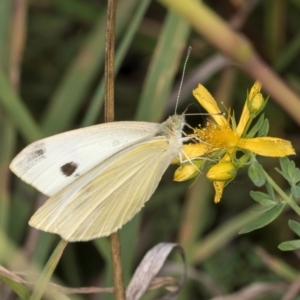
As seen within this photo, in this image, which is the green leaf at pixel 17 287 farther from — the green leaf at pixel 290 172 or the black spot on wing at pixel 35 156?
the green leaf at pixel 290 172

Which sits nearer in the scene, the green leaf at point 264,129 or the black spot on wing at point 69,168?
the green leaf at point 264,129

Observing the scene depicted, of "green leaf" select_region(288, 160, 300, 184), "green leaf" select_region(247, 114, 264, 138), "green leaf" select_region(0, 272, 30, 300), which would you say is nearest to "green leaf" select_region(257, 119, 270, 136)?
"green leaf" select_region(247, 114, 264, 138)

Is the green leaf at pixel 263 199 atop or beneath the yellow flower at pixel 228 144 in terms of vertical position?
beneath

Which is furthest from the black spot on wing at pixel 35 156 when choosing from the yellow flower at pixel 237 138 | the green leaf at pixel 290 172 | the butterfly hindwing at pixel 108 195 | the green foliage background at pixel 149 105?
the green leaf at pixel 290 172

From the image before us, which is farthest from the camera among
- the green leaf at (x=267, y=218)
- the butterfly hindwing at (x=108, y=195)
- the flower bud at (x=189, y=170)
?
the butterfly hindwing at (x=108, y=195)

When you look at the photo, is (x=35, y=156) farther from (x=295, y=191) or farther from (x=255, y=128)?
(x=295, y=191)

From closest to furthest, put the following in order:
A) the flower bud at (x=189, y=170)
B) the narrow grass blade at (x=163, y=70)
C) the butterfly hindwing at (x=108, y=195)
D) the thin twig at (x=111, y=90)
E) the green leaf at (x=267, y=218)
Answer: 1. the green leaf at (x=267, y=218)
2. the thin twig at (x=111, y=90)
3. the flower bud at (x=189, y=170)
4. the butterfly hindwing at (x=108, y=195)
5. the narrow grass blade at (x=163, y=70)

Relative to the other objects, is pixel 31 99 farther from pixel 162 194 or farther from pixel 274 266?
pixel 274 266

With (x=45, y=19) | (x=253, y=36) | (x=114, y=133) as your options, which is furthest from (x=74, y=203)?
(x=45, y=19)
